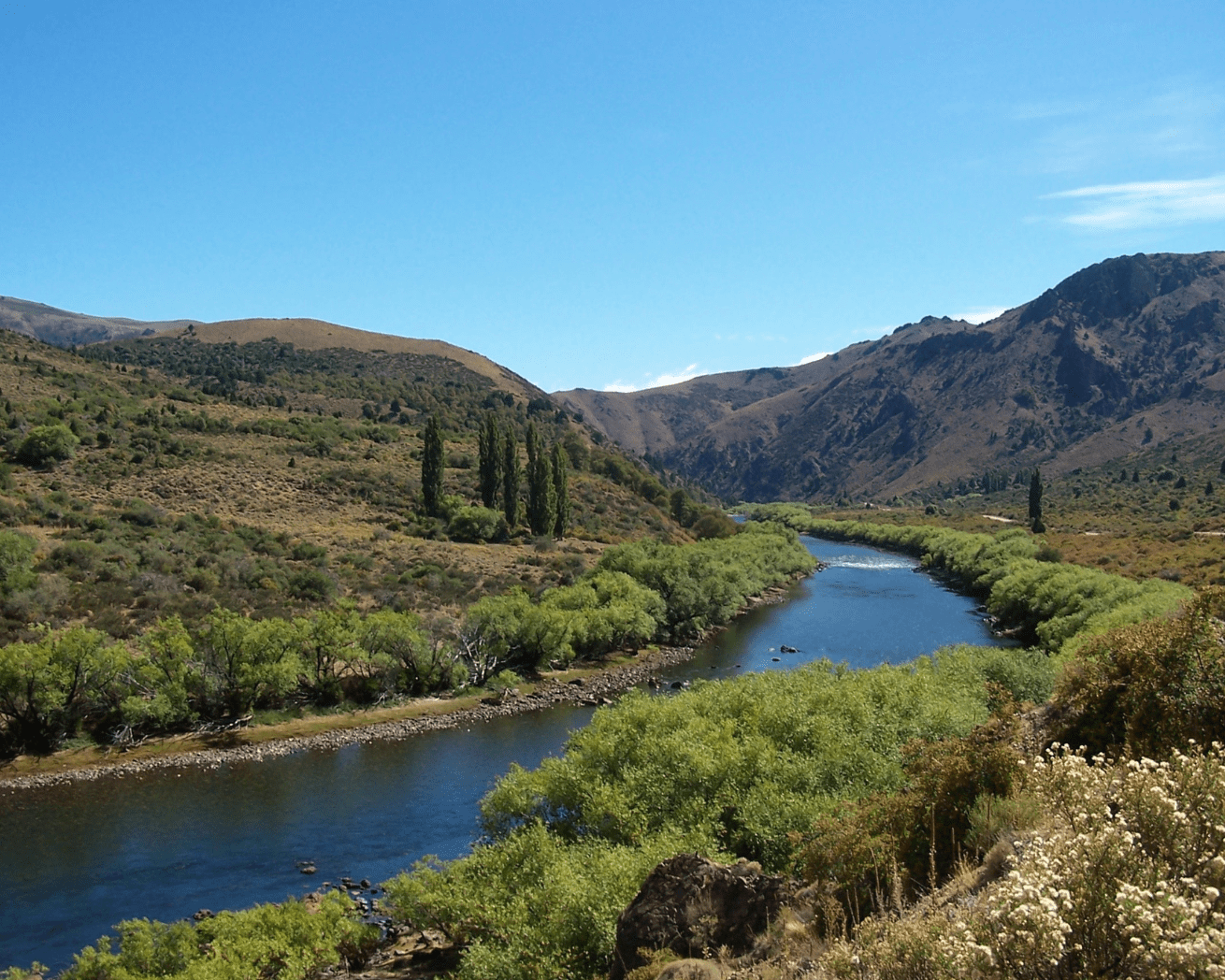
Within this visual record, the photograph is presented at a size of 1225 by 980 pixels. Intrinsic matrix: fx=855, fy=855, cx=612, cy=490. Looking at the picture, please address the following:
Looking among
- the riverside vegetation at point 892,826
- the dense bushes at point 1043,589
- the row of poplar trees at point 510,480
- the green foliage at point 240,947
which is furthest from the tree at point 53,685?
the row of poplar trees at point 510,480

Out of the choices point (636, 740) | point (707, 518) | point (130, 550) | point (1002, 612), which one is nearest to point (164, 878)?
point (636, 740)

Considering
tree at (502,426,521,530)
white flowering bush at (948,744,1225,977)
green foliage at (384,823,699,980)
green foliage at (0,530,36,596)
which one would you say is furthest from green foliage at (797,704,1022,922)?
tree at (502,426,521,530)

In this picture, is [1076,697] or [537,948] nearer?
[1076,697]

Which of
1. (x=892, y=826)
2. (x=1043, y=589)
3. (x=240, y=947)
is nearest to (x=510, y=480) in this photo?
(x=1043, y=589)

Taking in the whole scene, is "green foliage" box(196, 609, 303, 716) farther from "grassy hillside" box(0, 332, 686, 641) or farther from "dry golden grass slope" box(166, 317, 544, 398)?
"dry golden grass slope" box(166, 317, 544, 398)

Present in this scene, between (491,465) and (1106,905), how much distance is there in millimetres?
90768

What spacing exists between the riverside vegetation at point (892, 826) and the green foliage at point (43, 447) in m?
64.5

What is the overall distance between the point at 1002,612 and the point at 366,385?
107 metres

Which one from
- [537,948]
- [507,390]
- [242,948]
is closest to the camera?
[537,948]

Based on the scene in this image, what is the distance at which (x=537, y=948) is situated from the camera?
19.2 m

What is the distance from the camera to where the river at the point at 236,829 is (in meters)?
27.5

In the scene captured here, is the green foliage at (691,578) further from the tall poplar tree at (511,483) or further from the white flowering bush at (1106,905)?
the white flowering bush at (1106,905)

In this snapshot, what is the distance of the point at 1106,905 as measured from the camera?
7211mm

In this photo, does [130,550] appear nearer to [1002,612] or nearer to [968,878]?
[968,878]
